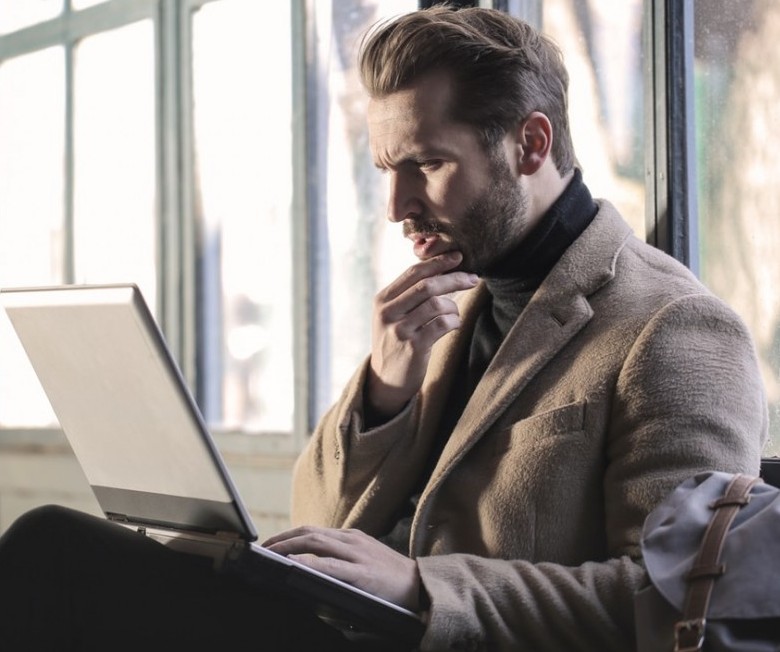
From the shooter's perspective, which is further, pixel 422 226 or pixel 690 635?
pixel 422 226

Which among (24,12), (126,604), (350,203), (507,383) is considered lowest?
(126,604)

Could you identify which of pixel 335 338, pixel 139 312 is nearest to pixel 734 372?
pixel 139 312

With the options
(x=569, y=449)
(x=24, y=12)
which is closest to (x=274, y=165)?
(x=24, y=12)

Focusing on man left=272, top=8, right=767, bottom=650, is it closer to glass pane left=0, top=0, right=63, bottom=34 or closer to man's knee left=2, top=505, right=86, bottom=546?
man's knee left=2, top=505, right=86, bottom=546

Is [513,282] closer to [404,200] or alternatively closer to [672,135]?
[404,200]

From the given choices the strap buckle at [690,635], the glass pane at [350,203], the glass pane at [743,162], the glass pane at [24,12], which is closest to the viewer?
the strap buckle at [690,635]

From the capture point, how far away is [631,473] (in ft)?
4.88

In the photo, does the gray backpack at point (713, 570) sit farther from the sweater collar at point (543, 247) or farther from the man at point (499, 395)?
the sweater collar at point (543, 247)

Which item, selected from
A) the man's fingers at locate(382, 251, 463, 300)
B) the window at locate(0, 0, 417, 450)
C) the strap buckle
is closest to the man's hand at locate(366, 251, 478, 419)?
the man's fingers at locate(382, 251, 463, 300)

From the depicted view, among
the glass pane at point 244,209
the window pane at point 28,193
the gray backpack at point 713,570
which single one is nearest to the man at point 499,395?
the gray backpack at point 713,570

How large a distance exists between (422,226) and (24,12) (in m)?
3.17

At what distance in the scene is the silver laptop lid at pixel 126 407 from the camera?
1284 millimetres

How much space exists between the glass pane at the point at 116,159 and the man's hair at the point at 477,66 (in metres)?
2.31

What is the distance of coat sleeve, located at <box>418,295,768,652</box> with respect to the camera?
4.62 ft
